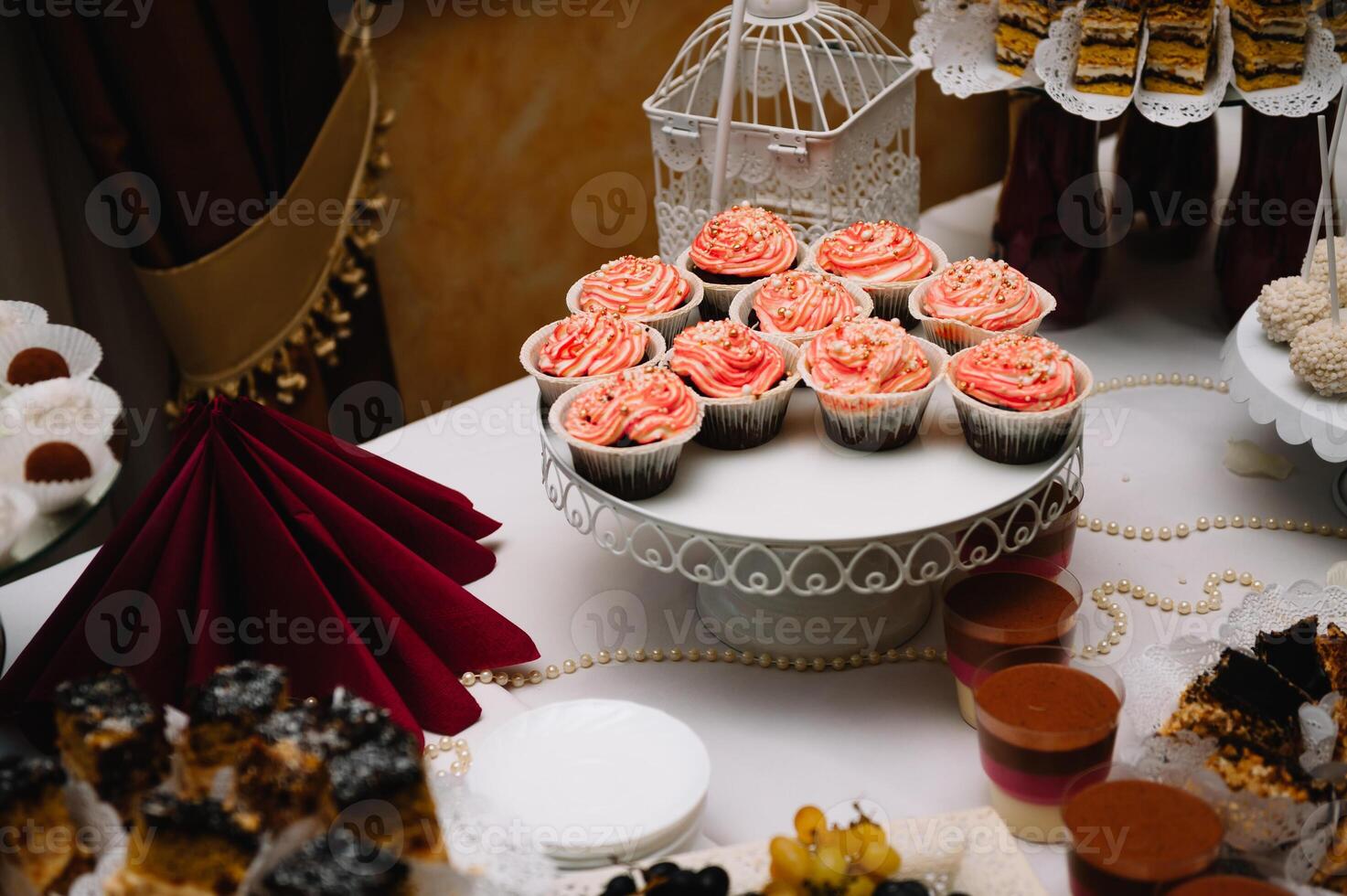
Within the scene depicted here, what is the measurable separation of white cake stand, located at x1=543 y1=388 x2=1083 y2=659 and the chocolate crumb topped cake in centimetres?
42

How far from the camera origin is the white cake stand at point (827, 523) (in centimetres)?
112

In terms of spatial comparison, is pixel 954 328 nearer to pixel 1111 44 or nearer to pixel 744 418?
pixel 744 418

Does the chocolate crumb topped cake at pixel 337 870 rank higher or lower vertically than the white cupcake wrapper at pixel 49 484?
lower

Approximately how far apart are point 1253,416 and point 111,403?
44.4 inches

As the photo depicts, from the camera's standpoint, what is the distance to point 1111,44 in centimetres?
→ 156

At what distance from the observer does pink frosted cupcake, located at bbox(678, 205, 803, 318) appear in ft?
4.82

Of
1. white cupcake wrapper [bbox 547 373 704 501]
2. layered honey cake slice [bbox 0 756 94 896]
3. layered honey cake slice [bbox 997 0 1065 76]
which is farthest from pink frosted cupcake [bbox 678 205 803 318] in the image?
layered honey cake slice [bbox 0 756 94 896]

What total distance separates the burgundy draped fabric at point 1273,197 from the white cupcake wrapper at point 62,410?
4.55 feet

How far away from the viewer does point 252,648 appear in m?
1.18

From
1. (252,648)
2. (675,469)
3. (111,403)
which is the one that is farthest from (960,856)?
(111,403)

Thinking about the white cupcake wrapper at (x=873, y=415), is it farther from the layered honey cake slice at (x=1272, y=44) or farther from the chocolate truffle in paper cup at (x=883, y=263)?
the layered honey cake slice at (x=1272, y=44)

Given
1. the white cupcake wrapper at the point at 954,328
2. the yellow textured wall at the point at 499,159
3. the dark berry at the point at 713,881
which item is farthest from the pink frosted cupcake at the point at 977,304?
the yellow textured wall at the point at 499,159

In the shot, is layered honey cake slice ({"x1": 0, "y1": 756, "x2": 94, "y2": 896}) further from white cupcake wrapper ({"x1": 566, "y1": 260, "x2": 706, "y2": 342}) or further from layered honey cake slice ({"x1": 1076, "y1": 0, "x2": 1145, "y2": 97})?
layered honey cake slice ({"x1": 1076, "y1": 0, "x2": 1145, "y2": 97})

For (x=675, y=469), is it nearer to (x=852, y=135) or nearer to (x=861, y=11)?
(x=852, y=135)
